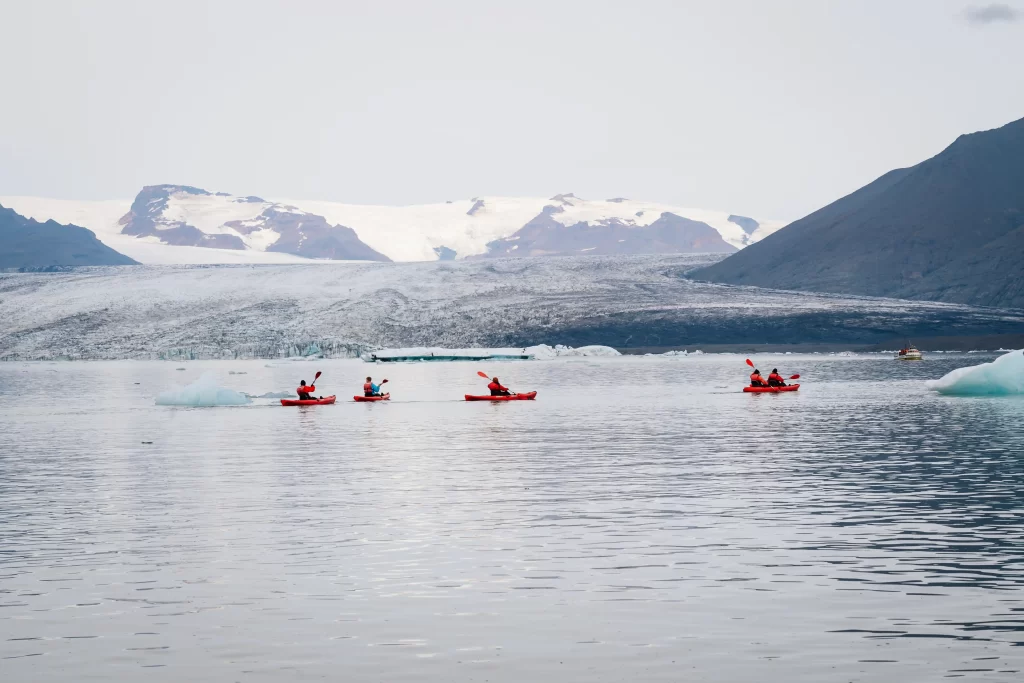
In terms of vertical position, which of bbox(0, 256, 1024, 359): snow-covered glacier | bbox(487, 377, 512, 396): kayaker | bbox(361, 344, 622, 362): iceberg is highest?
bbox(0, 256, 1024, 359): snow-covered glacier

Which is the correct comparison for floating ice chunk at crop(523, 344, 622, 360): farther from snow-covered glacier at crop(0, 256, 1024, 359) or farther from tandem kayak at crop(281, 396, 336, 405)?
tandem kayak at crop(281, 396, 336, 405)

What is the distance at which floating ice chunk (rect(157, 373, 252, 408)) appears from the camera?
56.1 metres

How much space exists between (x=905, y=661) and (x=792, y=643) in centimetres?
115

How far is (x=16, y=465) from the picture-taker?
31.7 meters

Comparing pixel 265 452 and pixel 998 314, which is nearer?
pixel 265 452

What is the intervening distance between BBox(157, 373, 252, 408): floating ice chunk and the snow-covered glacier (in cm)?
9262

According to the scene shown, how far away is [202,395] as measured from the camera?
2215 inches

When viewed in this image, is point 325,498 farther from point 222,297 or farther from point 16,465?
point 222,297

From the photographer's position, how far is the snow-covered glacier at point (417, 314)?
6171 inches

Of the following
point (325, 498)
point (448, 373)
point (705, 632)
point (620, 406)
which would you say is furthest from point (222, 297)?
point (705, 632)

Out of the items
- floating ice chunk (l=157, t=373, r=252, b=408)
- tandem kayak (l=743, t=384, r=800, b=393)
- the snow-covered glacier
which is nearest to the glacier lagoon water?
floating ice chunk (l=157, t=373, r=252, b=408)

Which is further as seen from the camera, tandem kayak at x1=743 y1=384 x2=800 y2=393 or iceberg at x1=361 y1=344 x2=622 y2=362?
iceberg at x1=361 y1=344 x2=622 y2=362

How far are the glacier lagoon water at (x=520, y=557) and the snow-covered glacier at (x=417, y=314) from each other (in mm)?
120401

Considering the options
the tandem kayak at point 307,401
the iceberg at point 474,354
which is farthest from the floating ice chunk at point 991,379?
the iceberg at point 474,354
